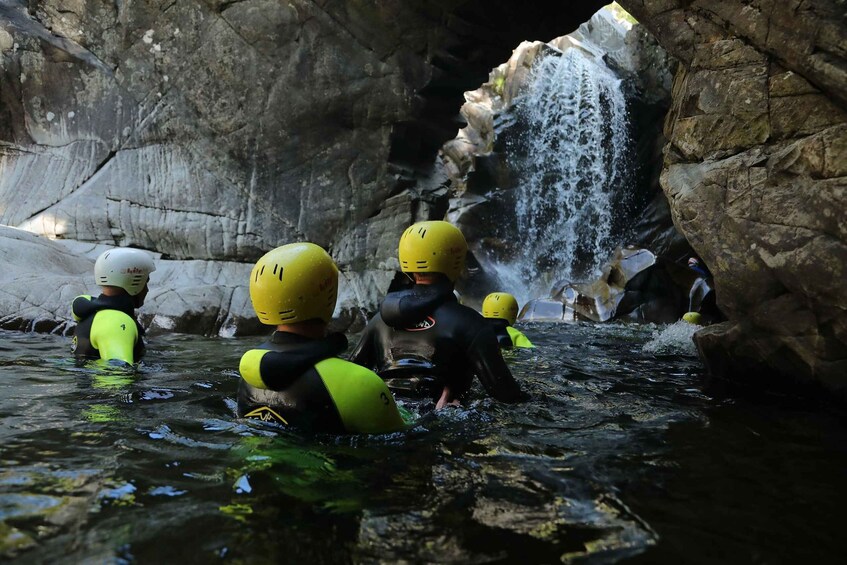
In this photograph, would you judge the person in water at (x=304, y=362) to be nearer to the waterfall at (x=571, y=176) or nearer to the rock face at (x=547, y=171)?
the rock face at (x=547, y=171)

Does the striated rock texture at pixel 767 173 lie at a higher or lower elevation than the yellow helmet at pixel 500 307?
higher

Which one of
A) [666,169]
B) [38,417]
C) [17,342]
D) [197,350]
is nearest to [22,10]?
[17,342]

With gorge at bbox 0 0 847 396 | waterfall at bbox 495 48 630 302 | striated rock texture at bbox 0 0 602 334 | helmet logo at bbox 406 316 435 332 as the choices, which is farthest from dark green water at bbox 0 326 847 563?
waterfall at bbox 495 48 630 302

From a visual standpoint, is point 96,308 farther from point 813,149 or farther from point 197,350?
point 813,149

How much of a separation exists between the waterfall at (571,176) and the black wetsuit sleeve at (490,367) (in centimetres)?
1240

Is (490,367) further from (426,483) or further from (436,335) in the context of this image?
(426,483)

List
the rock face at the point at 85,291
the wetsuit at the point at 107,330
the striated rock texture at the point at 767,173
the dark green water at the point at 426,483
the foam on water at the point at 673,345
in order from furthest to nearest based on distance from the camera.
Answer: the rock face at the point at 85,291 → the foam on water at the point at 673,345 → the wetsuit at the point at 107,330 → the striated rock texture at the point at 767,173 → the dark green water at the point at 426,483

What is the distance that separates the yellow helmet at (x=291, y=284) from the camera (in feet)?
8.96

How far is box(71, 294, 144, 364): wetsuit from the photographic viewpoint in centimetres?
461

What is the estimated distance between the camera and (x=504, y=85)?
19078 mm

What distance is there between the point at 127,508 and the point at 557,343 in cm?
716

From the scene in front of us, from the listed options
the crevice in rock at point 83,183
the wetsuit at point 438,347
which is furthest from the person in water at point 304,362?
the crevice in rock at point 83,183

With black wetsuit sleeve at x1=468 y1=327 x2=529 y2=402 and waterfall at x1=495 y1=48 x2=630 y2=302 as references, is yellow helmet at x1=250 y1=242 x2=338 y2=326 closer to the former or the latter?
black wetsuit sleeve at x1=468 y1=327 x2=529 y2=402

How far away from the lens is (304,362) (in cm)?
270
